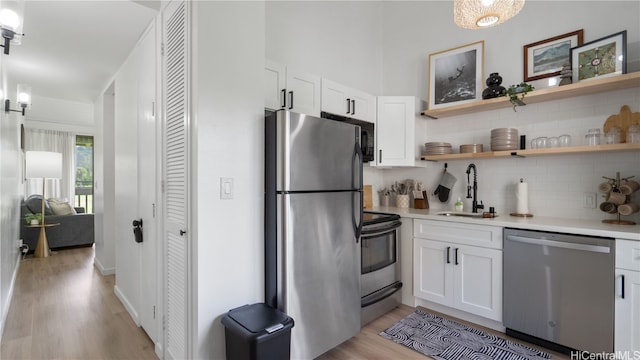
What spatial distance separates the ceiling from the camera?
226cm

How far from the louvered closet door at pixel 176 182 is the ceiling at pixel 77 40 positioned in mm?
493

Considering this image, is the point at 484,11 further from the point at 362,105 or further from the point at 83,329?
the point at 83,329

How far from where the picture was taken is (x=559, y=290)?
215cm

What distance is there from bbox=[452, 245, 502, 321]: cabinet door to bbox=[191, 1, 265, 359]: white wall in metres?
1.78

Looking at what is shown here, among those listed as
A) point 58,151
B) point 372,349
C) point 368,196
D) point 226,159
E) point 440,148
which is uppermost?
point 58,151

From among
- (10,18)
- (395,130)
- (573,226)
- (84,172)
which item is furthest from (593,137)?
(84,172)

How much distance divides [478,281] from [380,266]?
0.82 metres

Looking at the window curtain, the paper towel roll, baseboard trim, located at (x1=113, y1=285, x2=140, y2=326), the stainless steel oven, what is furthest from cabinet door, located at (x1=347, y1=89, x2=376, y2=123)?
the window curtain

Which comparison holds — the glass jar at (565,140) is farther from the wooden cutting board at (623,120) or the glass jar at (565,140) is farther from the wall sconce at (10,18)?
the wall sconce at (10,18)

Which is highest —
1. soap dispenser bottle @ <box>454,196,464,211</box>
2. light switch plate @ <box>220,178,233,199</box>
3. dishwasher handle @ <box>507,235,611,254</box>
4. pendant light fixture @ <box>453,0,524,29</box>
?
pendant light fixture @ <box>453,0,524,29</box>

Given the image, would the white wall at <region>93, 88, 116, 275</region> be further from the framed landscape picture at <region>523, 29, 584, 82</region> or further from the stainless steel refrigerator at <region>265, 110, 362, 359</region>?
the framed landscape picture at <region>523, 29, 584, 82</region>

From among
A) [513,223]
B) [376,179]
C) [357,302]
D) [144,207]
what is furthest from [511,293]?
[144,207]

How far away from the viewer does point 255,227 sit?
186 centimetres

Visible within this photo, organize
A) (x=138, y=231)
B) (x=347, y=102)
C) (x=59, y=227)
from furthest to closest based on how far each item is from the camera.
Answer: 1. (x=59, y=227)
2. (x=347, y=102)
3. (x=138, y=231)
